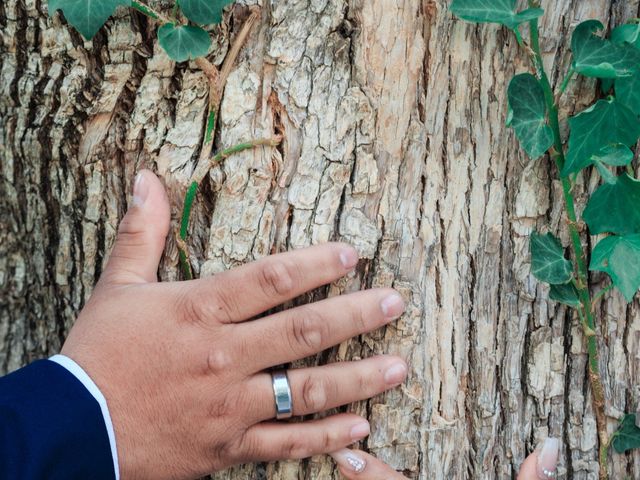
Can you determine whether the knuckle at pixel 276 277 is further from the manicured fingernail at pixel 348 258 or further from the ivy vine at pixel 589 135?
the ivy vine at pixel 589 135

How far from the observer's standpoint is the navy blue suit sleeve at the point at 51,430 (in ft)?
3.95

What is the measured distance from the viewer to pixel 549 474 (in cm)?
141

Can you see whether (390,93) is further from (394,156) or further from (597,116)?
(597,116)

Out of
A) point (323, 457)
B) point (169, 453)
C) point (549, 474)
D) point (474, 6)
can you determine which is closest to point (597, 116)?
point (474, 6)

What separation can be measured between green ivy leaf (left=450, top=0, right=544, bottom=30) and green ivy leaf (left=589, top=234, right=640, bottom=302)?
44 centimetres

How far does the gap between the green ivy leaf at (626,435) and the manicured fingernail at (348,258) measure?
2.17 feet

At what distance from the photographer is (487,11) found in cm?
121

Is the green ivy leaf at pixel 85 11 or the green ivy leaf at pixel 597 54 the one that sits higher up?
the green ivy leaf at pixel 85 11

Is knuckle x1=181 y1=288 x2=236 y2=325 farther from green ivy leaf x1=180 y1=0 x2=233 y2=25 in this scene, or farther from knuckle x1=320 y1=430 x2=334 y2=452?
green ivy leaf x1=180 y1=0 x2=233 y2=25

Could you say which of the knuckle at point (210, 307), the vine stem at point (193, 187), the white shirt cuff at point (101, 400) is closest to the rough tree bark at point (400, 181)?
the vine stem at point (193, 187)

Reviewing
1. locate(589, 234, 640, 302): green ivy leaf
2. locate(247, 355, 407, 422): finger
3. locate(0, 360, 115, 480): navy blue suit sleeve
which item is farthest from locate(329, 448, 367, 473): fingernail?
locate(589, 234, 640, 302): green ivy leaf

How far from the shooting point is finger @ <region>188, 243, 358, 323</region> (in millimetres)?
1285

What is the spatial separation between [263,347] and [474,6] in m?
0.73

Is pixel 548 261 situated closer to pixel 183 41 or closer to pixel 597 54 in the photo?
pixel 597 54
